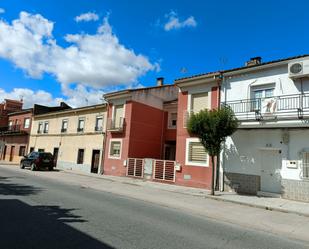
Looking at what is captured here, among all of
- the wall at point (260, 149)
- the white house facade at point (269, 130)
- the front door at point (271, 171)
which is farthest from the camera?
the front door at point (271, 171)

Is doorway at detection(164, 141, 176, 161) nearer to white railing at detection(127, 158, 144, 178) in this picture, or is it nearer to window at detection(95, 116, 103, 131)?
white railing at detection(127, 158, 144, 178)

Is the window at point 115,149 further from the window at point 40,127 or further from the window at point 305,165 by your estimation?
the window at point 40,127

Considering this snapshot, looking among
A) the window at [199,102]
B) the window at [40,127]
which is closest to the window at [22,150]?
the window at [40,127]

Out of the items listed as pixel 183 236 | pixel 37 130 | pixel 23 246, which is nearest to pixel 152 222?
pixel 183 236

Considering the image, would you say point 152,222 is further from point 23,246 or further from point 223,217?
point 23,246

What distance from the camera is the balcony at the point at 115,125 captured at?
2122cm

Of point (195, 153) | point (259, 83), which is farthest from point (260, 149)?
point (195, 153)

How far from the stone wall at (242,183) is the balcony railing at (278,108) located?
2.96 metres

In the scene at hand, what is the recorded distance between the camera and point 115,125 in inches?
865

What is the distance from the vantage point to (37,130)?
108ft

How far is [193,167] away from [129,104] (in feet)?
25.5

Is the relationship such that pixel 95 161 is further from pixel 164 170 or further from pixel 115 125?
pixel 164 170

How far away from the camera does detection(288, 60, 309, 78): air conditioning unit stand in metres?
11.9

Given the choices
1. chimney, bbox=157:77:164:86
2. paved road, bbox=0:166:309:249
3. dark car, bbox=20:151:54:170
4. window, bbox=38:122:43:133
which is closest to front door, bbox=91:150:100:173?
dark car, bbox=20:151:54:170
